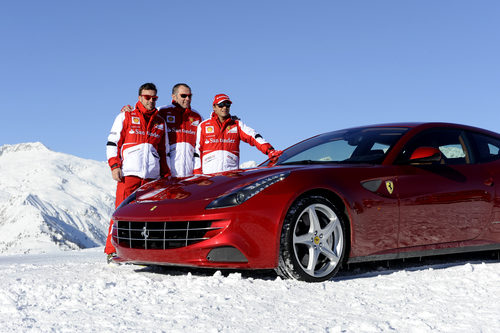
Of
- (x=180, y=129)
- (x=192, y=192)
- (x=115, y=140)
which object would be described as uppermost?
(x=180, y=129)

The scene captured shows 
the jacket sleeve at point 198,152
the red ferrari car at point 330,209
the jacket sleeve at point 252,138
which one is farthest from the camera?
the jacket sleeve at point 198,152

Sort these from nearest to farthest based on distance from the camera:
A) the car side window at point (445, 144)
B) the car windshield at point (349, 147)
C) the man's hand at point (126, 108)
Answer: the car windshield at point (349, 147) → the car side window at point (445, 144) → the man's hand at point (126, 108)

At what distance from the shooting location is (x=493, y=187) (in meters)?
5.22

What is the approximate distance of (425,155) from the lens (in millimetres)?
4695

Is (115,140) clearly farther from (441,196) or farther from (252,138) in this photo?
(441,196)

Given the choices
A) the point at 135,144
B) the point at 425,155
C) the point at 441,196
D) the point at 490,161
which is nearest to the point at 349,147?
the point at 425,155

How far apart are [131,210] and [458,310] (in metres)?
2.52

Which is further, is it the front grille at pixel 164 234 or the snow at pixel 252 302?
the front grille at pixel 164 234

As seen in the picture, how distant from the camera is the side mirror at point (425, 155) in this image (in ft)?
15.4

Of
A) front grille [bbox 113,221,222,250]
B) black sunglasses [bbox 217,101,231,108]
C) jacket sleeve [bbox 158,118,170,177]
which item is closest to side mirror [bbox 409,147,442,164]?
front grille [bbox 113,221,222,250]

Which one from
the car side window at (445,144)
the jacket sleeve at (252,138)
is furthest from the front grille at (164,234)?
the jacket sleeve at (252,138)

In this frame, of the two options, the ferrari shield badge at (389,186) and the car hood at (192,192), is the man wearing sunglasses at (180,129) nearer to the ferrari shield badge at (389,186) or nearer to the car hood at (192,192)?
the car hood at (192,192)

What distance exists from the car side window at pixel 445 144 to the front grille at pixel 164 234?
194 cm

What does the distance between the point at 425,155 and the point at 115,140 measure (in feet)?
10.9
